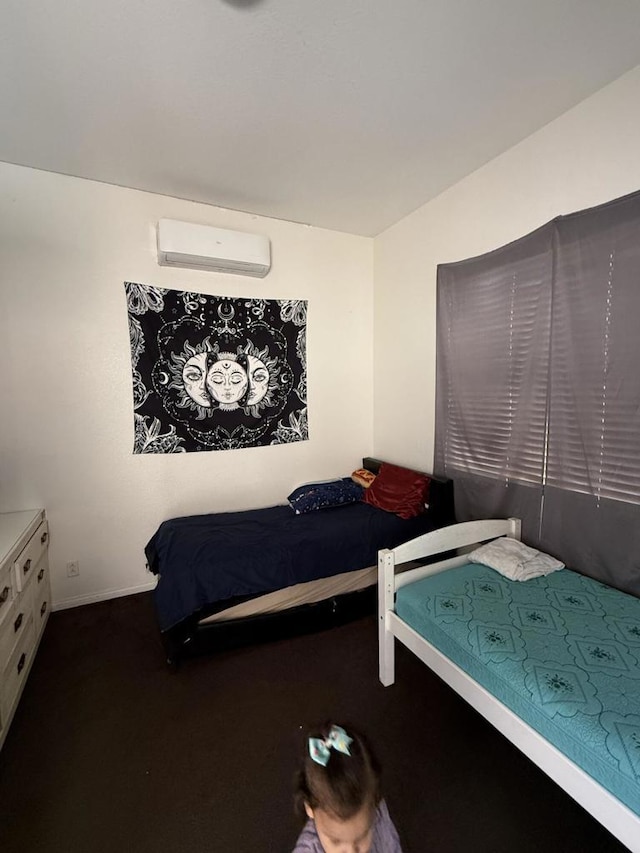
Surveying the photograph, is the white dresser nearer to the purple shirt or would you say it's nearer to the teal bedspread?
the purple shirt

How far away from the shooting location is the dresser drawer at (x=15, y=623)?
63.9 inches

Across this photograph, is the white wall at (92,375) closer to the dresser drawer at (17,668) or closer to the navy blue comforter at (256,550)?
the navy blue comforter at (256,550)

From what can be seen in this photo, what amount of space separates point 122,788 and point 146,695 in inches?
18.0

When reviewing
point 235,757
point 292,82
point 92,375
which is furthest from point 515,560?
point 92,375

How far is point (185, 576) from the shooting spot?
204cm

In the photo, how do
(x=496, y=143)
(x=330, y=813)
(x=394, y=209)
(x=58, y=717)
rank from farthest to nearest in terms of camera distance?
(x=394, y=209), (x=496, y=143), (x=58, y=717), (x=330, y=813)

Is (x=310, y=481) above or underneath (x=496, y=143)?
underneath

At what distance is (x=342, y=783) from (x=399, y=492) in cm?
205

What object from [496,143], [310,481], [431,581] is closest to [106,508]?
[310,481]

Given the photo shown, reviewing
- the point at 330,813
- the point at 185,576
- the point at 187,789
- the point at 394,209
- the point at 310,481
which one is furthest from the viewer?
the point at 310,481

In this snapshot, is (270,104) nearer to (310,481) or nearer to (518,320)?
(518,320)

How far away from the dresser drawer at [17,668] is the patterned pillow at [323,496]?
5.35 ft

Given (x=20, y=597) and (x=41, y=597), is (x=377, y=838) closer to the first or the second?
(x=20, y=597)

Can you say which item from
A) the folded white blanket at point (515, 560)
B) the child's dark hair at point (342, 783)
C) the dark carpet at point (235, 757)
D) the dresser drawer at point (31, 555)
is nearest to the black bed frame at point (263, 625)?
the dark carpet at point (235, 757)
